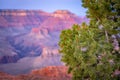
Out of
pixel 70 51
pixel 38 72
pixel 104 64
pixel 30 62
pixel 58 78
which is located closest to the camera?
pixel 104 64

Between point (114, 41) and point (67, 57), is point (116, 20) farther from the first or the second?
point (67, 57)

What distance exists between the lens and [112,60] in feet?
75.9

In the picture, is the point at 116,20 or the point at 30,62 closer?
the point at 116,20

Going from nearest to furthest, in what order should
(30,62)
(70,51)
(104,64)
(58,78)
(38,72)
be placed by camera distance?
(104,64), (70,51), (58,78), (38,72), (30,62)

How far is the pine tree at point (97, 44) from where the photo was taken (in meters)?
22.8

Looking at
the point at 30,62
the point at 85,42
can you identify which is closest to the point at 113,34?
the point at 85,42

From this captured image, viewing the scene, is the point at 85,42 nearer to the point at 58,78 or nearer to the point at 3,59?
the point at 58,78

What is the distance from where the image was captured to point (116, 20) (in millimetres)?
23906

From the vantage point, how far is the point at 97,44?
74.9 ft

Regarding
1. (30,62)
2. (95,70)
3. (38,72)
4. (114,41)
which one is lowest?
(30,62)

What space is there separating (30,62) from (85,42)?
144788 mm

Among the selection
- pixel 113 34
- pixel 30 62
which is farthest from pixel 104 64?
pixel 30 62

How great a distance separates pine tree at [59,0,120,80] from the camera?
22.8 m

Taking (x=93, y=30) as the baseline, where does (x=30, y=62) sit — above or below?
below
